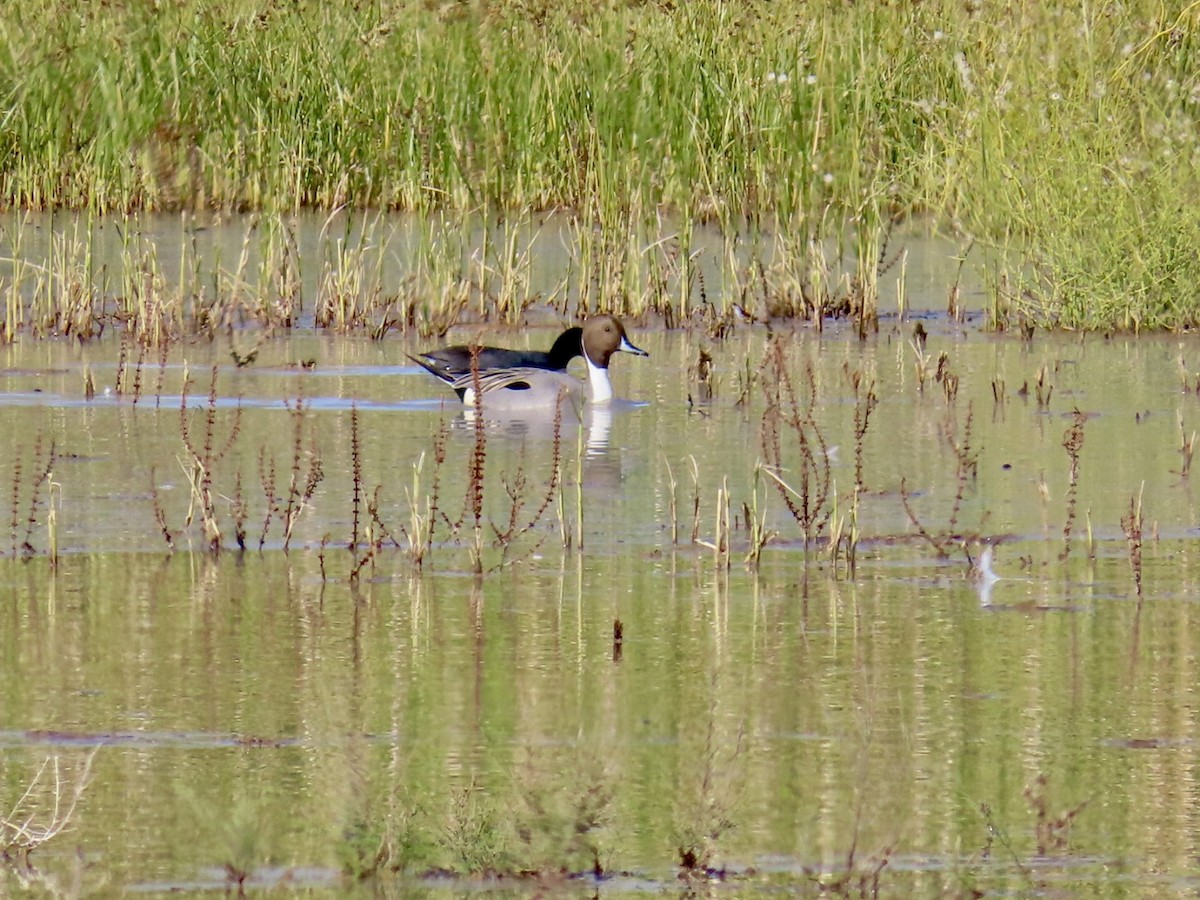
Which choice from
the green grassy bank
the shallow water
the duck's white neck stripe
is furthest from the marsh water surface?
the green grassy bank

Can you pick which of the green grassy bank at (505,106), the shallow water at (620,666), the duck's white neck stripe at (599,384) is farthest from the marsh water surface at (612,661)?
the green grassy bank at (505,106)

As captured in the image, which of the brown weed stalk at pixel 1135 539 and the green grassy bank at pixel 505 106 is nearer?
the brown weed stalk at pixel 1135 539

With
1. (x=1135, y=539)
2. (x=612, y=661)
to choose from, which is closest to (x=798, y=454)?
(x=1135, y=539)

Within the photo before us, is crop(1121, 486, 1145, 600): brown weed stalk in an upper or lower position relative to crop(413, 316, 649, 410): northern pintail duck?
lower

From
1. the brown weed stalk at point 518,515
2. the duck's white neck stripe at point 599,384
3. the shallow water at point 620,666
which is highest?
the duck's white neck stripe at point 599,384

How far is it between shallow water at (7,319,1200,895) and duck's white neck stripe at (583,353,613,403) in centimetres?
73

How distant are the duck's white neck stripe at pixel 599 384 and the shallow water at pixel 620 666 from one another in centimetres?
73

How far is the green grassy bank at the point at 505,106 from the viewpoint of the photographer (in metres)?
14.0

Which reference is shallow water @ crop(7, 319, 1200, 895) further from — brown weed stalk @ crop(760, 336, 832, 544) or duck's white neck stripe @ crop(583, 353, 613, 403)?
duck's white neck stripe @ crop(583, 353, 613, 403)

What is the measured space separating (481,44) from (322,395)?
259 inches

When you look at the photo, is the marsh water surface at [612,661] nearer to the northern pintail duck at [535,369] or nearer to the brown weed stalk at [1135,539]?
the brown weed stalk at [1135,539]

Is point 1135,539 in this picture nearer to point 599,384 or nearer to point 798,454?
point 798,454

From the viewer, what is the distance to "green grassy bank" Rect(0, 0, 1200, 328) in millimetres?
14000

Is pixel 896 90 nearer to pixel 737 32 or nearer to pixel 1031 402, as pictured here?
pixel 737 32
